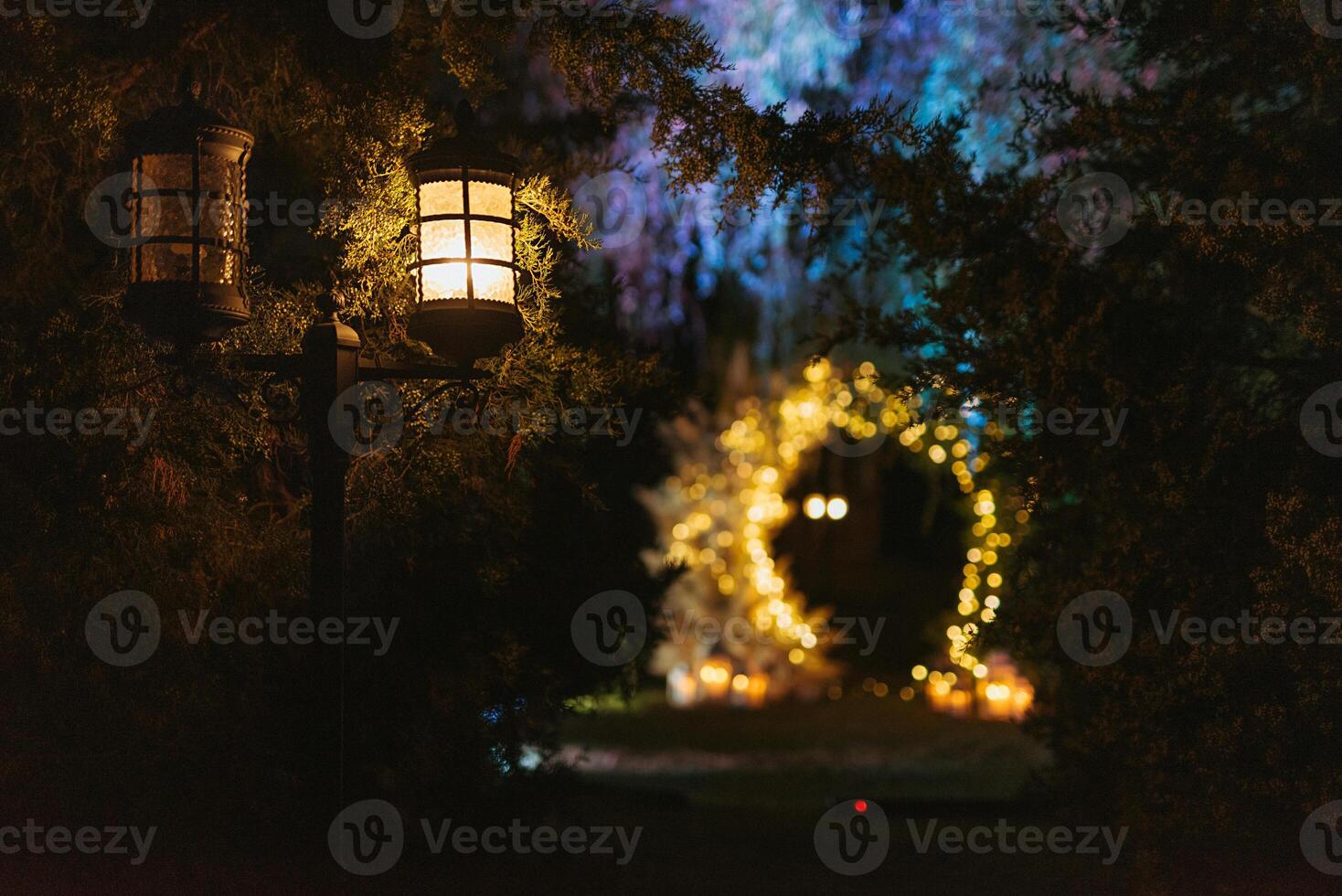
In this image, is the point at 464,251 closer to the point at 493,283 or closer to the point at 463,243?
the point at 463,243

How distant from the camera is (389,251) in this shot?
9312mm

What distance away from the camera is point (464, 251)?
6.61 m

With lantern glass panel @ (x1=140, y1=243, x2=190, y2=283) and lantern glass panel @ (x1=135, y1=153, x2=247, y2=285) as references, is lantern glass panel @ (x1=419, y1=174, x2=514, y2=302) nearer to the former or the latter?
lantern glass panel @ (x1=135, y1=153, x2=247, y2=285)

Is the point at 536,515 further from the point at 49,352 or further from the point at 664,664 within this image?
the point at 664,664

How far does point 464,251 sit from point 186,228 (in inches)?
50.8

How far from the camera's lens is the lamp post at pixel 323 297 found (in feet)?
21.0

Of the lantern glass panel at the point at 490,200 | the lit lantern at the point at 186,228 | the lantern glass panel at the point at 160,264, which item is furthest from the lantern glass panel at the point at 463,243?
the lantern glass panel at the point at 160,264

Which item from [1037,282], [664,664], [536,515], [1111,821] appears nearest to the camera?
[1037,282]

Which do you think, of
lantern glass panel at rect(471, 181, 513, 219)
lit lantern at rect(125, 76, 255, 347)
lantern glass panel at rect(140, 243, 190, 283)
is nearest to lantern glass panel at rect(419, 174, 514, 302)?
lantern glass panel at rect(471, 181, 513, 219)

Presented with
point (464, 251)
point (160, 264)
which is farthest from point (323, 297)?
point (160, 264)

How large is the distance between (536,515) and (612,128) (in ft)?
10.6

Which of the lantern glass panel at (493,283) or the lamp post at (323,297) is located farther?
the lantern glass panel at (493,283)

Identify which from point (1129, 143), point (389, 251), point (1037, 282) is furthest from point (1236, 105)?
point (389, 251)

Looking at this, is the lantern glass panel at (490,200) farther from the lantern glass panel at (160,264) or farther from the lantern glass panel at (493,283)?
the lantern glass panel at (160,264)
